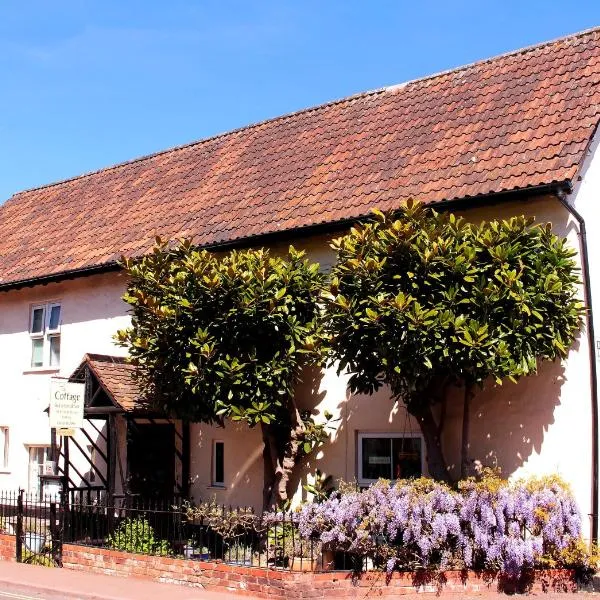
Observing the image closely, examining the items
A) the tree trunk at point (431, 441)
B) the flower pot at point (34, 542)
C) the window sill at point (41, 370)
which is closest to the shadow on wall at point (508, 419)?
the tree trunk at point (431, 441)

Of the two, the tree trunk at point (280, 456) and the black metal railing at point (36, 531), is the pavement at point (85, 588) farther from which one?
the tree trunk at point (280, 456)

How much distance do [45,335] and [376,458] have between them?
8.77 meters

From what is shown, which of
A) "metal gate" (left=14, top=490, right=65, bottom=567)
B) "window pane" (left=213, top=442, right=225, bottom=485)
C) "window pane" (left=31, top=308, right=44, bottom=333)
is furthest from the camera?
"window pane" (left=31, top=308, right=44, bottom=333)

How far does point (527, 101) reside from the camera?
14367 millimetres

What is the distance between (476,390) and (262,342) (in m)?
3.23

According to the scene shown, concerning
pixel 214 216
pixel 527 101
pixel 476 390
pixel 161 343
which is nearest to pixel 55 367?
pixel 214 216

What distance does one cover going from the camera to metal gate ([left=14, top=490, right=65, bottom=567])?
13.4 metres

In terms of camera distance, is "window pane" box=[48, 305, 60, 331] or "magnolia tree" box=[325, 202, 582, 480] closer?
"magnolia tree" box=[325, 202, 582, 480]

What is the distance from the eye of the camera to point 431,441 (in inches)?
475

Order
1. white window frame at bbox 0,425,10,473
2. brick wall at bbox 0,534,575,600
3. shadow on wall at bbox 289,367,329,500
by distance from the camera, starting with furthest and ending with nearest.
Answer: white window frame at bbox 0,425,10,473 < shadow on wall at bbox 289,367,329,500 < brick wall at bbox 0,534,575,600

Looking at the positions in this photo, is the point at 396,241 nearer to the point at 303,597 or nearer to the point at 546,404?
the point at 546,404

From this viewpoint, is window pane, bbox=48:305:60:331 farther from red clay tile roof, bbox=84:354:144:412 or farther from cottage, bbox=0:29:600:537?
red clay tile roof, bbox=84:354:144:412

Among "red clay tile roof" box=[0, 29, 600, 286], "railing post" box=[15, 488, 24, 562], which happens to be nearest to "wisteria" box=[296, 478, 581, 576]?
"red clay tile roof" box=[0, 29, 600, 286]

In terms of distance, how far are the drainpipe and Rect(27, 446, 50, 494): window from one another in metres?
11.4
